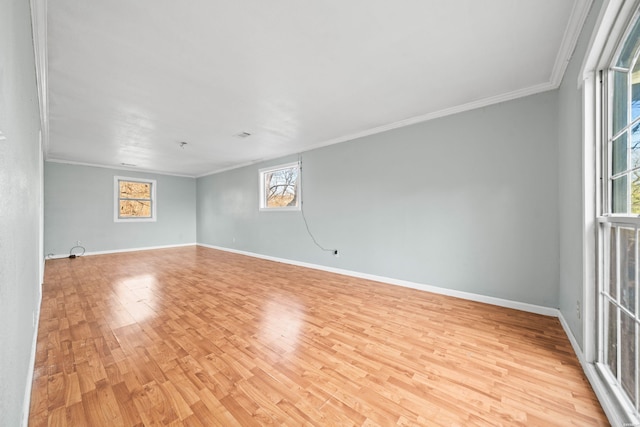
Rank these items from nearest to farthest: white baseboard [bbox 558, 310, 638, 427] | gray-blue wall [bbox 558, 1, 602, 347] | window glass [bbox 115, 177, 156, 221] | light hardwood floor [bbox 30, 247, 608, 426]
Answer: white baseboard [bbox 558, 310, 638, 427] → light hardwood floor [bbox 30, 247, 608, 426] → gray-blue wall [bbox 558, 1, 602, 347] → window glass [bbox 115, 177, 156, 221]

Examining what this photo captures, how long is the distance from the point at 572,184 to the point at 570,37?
112cm

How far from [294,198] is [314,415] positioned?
429 centimetres

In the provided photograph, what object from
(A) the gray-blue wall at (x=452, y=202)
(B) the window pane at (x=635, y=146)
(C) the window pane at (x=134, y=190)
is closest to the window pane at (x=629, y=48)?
(B) the window pane at (x=635, y=146)

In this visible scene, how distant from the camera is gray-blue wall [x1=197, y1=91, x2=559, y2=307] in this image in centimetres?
262

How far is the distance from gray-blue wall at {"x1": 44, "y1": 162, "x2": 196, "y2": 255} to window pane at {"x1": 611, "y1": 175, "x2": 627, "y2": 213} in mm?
9105

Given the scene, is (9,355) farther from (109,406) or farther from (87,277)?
(87,277)

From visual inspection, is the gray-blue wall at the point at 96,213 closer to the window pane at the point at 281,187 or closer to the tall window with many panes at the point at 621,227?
the window pane at the point at 281,187

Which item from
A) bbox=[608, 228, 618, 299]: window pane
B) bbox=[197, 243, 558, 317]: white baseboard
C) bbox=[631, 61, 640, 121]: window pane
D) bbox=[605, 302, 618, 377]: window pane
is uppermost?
bbox=[631, 61, 640, 121]: window pane

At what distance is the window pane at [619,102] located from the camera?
4.58 feet

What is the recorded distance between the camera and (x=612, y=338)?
1.50 meters

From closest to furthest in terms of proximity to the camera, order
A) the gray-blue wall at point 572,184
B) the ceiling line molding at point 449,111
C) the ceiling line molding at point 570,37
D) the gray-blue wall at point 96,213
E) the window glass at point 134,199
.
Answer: the ceiling line molding at point 570,37
the gray-blue wall at point 572,184
the ceiling line molding at point 449,111
the gray-blue wall at point 96,213
the window glass at point 134,199

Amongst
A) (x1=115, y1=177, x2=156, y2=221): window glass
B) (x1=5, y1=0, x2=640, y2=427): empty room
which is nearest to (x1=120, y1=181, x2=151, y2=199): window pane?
(x1=115, y1=177, x2=156, y2=221): window glass

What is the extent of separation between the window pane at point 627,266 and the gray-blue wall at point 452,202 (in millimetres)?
1355

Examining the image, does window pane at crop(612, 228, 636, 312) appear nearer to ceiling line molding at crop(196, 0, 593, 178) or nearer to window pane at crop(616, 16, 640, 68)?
window pane at crop(616, 16, 640, 68)
